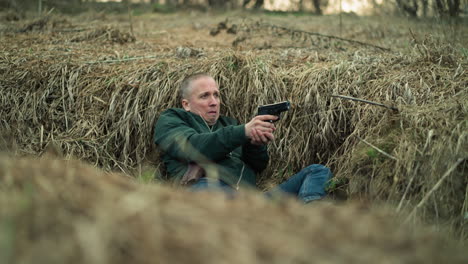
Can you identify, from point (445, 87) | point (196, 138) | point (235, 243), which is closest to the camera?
point (235, 243)

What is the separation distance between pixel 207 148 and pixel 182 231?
6.21 feet

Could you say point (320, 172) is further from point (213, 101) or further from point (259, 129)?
point (213, 101)

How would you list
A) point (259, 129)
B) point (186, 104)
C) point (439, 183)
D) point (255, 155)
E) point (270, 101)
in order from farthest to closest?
1. point (270, 101)
2. point (186, 104)
3. point (255, 155)
4. point (259, 129)
5. point (439, 183)

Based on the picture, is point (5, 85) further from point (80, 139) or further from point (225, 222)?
point (225, 222)

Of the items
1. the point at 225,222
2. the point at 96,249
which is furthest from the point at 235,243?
the point at 96,249

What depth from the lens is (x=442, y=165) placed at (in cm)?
251

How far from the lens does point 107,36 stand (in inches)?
225

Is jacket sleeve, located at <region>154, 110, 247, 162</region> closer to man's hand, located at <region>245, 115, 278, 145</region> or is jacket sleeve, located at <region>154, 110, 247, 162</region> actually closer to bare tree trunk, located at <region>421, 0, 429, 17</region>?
man's hand, located at <region>245, 115, 278, 145</region>

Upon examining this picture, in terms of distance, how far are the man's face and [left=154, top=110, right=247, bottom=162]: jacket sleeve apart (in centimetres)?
20

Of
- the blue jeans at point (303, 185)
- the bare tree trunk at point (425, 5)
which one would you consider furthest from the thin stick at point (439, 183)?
the bare tree trunk at point (425, 5)

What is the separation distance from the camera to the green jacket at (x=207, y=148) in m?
3.02

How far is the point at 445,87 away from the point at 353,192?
1.11 meters

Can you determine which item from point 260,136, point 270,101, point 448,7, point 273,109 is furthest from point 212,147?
point 448,7

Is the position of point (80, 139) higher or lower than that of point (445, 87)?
lower
